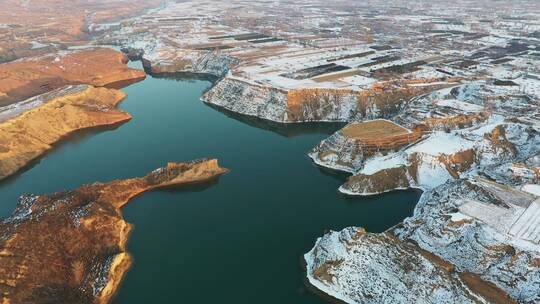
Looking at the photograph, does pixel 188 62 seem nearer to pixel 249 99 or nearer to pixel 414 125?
pixel 249 99

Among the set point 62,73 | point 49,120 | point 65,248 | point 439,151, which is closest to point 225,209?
point 65,248

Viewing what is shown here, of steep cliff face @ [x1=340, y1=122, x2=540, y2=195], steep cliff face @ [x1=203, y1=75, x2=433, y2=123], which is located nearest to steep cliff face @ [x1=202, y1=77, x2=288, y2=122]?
steep cliff face @ [x1=203, y1=75, x2=433, y2=123]

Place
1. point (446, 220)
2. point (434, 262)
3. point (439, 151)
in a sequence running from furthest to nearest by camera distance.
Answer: point (439, 151) → point (446, 220) → point (434, 262)

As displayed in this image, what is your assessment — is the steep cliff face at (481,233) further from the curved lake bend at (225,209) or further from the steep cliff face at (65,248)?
the steep cliff face at (65,248)

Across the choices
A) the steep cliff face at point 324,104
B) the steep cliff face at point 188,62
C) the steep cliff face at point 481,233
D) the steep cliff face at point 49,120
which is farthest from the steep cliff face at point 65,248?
the steep cliff face at point 188,62

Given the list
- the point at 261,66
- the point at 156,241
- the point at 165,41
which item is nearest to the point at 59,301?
the point at 156,241

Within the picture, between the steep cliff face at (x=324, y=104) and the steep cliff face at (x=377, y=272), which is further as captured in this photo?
the steep cliff face at (x=324, y=104)

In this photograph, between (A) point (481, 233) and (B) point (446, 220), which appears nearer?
(A) point (481, 233)
